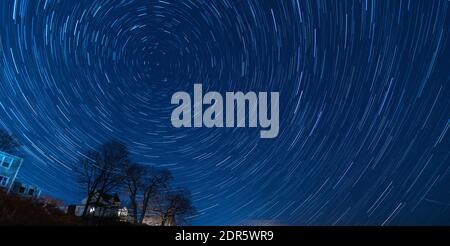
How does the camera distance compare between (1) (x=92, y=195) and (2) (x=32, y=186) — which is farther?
(1) (x=92, y=195)

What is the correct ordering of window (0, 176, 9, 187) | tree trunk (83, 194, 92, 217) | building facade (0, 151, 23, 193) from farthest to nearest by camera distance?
tree trunk (83, 194, 92, 217) < window (0, 176, 9, 187) < building facade (0, 151, 23, 193)

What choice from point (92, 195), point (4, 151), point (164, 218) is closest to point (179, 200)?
point (164, 218)

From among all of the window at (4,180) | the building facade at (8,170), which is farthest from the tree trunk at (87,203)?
the window at (4,180)

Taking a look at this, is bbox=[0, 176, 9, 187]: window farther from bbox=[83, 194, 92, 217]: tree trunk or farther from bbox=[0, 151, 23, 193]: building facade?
bbox=[83, 194, 92, 217]: tree trunk

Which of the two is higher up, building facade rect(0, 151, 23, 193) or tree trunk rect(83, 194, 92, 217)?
building facade rect(0, 151, 23, 193)

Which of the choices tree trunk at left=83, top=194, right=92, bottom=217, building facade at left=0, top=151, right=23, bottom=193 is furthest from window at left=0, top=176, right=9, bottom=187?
tree trunk at left=83, top=194, right=92, bottom=217

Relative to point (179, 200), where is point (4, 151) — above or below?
above

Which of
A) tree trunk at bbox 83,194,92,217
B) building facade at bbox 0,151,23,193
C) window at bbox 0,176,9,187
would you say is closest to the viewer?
building facade at bbox 0,151,23,193

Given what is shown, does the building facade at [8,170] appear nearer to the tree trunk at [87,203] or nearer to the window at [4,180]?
the window at [4,180]

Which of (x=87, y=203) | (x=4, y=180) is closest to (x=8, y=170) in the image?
(x=4, y=180)

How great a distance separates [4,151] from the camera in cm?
1252
